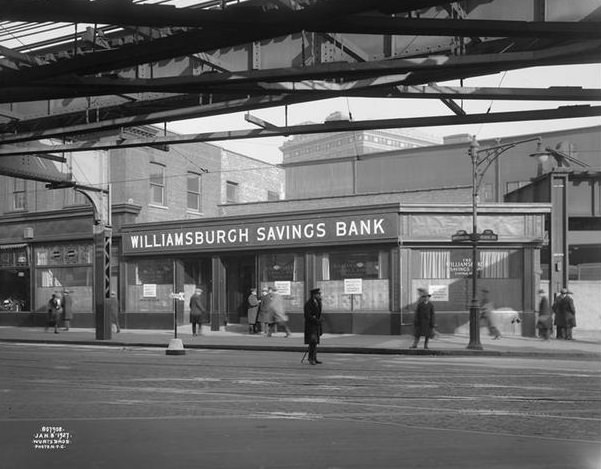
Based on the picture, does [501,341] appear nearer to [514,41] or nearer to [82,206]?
[514,41]

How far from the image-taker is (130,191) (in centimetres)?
2880

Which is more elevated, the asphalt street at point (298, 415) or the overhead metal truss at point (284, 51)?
the overhead metal truss at point (284, 51)

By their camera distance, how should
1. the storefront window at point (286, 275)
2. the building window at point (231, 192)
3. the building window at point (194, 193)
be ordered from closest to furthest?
the storefront window at point (286, 275) → the building window at point (194, 193) → the building window at point (231, 192)

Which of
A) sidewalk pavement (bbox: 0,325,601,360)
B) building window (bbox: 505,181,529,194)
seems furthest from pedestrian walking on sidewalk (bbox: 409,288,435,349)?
building window (bbox: 505,181,529,194)

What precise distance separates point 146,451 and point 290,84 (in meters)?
5.36

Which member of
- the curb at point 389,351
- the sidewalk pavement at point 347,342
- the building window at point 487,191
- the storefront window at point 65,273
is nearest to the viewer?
the curb at point 389,351

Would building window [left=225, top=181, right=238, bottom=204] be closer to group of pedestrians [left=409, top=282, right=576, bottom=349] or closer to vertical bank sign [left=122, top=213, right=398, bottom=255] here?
vertical bank sign [left=122, top=213, right=398, bottom=255]

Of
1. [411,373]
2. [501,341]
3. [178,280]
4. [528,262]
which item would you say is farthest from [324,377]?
[178,280]

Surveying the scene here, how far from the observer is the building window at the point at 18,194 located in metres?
31.4

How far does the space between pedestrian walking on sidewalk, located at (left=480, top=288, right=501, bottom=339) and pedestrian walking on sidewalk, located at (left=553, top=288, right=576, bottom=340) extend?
1.96 metres

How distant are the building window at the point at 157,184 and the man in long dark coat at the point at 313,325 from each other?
16.1 metres

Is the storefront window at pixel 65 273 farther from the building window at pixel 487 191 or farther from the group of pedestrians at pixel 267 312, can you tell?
the building window at pixel 487 191

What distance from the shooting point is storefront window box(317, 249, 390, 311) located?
2408 cm

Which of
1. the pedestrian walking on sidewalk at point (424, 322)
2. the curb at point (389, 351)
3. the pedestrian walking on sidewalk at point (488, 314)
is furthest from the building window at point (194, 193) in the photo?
the pedestrian walking on sidewalk at point (424, 322)
